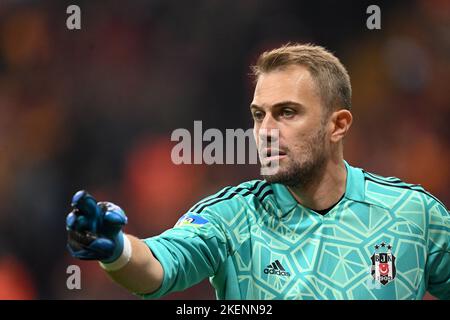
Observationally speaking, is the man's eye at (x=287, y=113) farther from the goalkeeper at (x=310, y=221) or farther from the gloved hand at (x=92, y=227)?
the gloved hand at (x=92, y=227)

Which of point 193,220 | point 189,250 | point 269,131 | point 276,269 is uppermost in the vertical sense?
point 269,131

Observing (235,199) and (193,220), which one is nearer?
(193,220)

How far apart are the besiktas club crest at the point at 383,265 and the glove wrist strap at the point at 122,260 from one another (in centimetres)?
122

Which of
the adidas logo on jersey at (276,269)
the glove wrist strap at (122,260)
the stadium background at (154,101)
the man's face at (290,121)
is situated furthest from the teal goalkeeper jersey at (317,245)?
the stadium background at (154,101)

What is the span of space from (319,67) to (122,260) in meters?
1.46

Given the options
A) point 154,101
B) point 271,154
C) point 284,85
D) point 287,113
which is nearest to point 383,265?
point 271,154

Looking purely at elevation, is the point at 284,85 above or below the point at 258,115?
above

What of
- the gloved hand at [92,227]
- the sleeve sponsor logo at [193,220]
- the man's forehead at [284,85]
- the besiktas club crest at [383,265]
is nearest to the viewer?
the gloved hand at [92,227]

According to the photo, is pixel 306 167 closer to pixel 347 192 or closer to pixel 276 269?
pixel 347 192

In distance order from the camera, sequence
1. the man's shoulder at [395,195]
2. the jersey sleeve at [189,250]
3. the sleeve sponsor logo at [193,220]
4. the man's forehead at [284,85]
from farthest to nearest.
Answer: the man's shoulder at [395,195] < the man's forehead at [284,85] < the sleeve sponsor logo at [193,220] < the jersey sleeve at [189,250]

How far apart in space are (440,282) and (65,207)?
11.0ft

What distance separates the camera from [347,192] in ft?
10.8

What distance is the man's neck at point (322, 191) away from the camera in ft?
10.7

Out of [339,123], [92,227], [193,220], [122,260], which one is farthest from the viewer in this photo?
[339,123]
